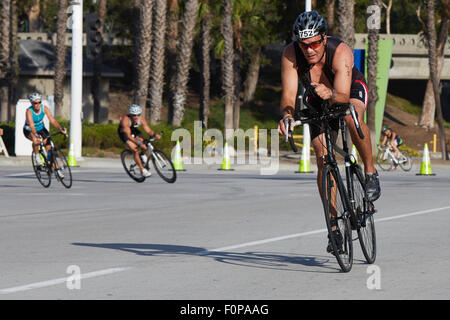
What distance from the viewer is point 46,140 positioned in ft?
69.5

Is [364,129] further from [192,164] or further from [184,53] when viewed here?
[184,53]

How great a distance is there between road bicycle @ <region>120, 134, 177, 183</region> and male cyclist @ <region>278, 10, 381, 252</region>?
43.8 feet

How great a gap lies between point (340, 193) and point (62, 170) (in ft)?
41.7

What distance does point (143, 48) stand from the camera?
4047 cm

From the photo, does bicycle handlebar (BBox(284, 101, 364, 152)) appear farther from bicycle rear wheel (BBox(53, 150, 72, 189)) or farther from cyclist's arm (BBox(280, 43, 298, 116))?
bicycle rear wheel (BBox(53, 150, 72, 189))

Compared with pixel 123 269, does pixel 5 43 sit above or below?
above

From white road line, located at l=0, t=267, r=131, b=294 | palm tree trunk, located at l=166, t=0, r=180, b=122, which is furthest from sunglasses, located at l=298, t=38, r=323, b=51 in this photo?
palm tree trunk, located at l=166, t=0, r=180, b=122

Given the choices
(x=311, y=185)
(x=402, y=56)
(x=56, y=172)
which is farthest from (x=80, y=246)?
(x=402, y=56)

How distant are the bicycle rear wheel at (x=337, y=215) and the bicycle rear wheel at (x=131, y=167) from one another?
47.1 ft

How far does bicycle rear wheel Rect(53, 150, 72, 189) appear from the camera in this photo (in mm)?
21000

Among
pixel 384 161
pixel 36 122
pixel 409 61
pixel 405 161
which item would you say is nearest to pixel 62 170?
pixel 36 122

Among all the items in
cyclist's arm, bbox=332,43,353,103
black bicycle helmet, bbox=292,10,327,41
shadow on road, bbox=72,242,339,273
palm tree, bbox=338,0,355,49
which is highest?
palm tree, bbox=338,0,355,49

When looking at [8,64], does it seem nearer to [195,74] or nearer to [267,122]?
[267,122]

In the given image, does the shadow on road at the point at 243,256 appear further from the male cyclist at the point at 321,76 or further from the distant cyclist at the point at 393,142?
the distant cyclist at the point at 393,142
